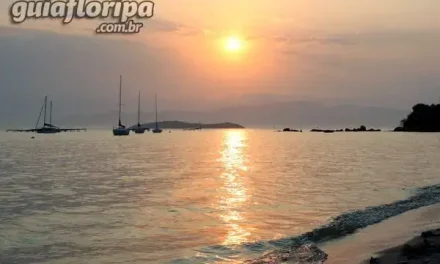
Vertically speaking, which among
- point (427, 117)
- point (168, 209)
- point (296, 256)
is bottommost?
point (168, 209)

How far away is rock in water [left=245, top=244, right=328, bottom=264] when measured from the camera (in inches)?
528

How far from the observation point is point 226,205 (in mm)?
25312

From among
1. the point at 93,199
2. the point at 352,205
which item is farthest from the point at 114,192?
the point at 352,205

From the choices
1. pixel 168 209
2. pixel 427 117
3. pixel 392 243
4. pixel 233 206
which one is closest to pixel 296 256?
pixel 392 243

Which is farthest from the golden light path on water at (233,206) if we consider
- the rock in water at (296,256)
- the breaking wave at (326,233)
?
the rock in water at (296,256)

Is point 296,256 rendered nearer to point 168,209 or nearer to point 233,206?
point 168,209

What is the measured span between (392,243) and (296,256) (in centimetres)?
325

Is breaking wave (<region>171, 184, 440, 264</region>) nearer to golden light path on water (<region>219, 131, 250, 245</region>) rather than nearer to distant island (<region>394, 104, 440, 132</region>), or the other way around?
golden light path on water (<region>219, 131, 250, 245</region>)

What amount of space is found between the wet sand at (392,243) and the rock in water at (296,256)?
29cm

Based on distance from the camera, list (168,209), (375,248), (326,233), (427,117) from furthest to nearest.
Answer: (427,117) → (168,209) → (326,233) → (375,248)

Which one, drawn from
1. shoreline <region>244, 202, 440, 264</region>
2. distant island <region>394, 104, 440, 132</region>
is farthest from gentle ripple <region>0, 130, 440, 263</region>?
distant island <region>394, 104, 440, 132</region>

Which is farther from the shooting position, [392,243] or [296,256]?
[392,243]

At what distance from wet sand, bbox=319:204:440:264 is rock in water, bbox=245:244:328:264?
292 mm

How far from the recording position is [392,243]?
49.4 feet
